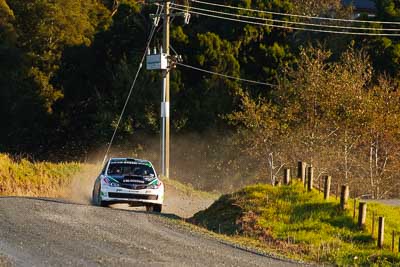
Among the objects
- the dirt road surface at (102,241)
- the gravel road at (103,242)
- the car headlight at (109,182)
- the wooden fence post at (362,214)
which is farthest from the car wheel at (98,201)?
the wooden fence post at (362,214)

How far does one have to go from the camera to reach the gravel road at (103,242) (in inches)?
555

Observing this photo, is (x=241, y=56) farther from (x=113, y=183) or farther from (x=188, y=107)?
(x=113, y=183)

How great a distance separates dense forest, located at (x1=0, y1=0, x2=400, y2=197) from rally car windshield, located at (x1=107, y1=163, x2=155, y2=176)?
40.3 ft

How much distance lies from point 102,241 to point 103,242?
11cm

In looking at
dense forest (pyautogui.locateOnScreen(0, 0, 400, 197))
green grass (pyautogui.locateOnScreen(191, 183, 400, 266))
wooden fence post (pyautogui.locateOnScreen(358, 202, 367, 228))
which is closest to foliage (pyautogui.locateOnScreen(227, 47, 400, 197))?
dense forest (pyautogui.locateOnScreen(0, 0, 400, 197))

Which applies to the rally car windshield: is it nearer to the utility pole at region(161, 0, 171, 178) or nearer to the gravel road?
the gravel road

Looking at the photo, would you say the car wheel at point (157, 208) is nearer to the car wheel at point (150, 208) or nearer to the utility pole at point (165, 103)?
the car wheel at point (150, 208)

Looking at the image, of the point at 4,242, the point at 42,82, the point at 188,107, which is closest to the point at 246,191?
the point at 4,242

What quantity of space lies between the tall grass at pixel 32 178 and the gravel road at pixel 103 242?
332 inches

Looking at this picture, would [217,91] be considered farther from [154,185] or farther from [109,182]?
[109,182]

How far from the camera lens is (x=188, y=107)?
47219 millimetres

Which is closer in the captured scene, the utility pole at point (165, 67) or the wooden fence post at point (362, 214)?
the wooden fence post at point (362, 214)

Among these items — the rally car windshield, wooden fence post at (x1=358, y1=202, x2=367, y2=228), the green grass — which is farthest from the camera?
the rally car windshield

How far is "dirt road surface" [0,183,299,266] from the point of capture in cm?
1411
